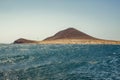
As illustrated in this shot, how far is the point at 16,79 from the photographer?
20.1m

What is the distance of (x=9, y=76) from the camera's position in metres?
21.5

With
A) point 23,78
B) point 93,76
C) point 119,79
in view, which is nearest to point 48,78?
point 23,78

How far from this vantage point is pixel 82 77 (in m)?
19.9

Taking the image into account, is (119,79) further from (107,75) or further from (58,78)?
(58,78)

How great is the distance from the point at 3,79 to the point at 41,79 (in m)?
3.05

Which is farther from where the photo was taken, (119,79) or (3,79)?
(3,79)

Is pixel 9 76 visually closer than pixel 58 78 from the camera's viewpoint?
No

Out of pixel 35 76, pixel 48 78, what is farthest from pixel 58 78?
pixel 35 76

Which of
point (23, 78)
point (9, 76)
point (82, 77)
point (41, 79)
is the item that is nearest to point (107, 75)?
point (82, 77)

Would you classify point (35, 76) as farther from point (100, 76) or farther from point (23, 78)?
point (100, 76)

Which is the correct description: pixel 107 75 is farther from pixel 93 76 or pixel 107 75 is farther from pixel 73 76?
pixel 73 76

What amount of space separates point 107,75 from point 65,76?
130 inches

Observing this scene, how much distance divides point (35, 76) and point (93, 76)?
14.9 feet

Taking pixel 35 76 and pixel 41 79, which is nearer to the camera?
pixel 41 79
